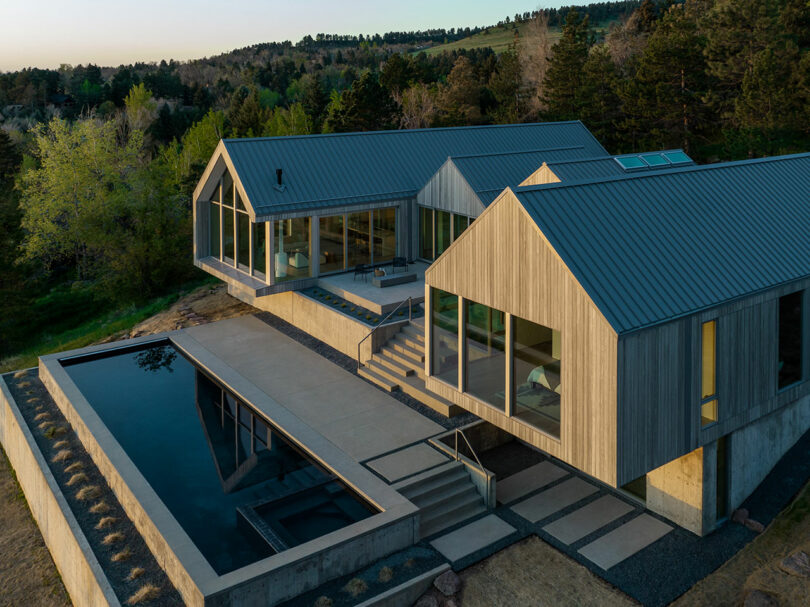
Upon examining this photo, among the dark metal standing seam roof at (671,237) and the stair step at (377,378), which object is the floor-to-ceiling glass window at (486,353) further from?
the stair step at (377,378)

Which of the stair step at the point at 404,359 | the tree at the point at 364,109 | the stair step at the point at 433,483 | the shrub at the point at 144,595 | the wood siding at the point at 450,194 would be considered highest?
the tree at the point at 364,109

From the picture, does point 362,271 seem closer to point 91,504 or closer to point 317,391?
point 317,391

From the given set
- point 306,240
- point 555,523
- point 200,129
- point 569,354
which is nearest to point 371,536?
point 555,523

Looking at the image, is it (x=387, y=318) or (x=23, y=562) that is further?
(x=387, y=318)

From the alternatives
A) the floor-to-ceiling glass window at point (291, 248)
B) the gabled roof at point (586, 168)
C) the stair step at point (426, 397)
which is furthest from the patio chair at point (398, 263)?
the gabled roof at point (586, 168)

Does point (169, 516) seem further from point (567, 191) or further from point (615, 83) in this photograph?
point (615, 83)

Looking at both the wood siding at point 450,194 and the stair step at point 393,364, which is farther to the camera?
the wood siding at point 450,194

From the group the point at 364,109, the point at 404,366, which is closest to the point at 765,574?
the point at 404,366
